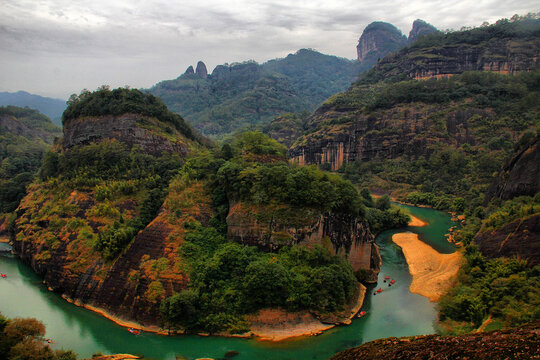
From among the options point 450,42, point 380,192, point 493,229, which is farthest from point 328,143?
point 493,229

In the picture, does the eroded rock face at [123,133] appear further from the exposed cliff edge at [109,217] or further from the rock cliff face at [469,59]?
the rock cliff face at [469,59]

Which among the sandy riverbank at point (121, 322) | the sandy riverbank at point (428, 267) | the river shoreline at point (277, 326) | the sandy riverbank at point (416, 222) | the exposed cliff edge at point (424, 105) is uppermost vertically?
the exposed cliff edge at point (424, 105)

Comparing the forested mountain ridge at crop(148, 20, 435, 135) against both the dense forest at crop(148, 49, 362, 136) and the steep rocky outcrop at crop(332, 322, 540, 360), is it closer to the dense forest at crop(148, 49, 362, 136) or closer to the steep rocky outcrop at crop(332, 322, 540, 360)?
the dense forest at crop(148, 49, 362, 136)

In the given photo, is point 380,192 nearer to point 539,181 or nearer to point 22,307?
point 539,181

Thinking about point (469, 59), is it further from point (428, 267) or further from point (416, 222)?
point (428, 267)

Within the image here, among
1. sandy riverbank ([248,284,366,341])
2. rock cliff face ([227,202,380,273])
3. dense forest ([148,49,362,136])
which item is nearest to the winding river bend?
sandy riverbank ([248,284,366,341])

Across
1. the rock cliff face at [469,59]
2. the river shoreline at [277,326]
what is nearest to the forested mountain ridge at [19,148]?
the river shoreline at [277,326]
